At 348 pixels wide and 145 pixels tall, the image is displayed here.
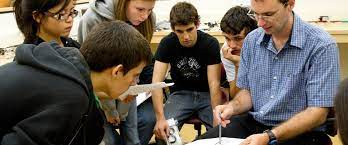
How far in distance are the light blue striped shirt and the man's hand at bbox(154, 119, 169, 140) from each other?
1.77 ft

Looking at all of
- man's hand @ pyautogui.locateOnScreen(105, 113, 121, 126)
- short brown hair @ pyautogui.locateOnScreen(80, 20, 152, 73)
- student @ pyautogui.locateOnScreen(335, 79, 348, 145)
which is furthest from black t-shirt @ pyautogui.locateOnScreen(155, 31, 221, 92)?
student @ pyautogui.locateOnScreen(335, 79, 348, 145)

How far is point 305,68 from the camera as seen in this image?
1.74m

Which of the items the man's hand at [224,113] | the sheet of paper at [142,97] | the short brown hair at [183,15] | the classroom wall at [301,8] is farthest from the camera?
the classroom wall at [301,8]

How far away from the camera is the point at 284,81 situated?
1.78 meters

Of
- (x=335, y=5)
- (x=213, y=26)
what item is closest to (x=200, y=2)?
(x=213, y=26)

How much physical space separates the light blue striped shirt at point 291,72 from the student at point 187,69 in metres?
0.43

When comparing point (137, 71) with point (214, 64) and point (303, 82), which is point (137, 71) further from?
point (214, 64)

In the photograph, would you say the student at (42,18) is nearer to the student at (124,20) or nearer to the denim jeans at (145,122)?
the student at (124,20)

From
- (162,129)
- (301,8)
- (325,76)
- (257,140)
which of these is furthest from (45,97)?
(301,8)

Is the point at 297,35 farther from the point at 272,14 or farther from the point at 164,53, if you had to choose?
the point at 164,53

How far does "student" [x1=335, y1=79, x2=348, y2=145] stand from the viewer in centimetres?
88

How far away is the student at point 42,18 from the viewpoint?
161 centimetres

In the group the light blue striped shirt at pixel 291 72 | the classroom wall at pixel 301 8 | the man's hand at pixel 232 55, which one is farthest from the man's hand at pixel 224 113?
the classroom wall at pixel 301 8

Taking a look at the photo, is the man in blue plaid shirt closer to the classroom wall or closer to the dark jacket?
the dark jacket
